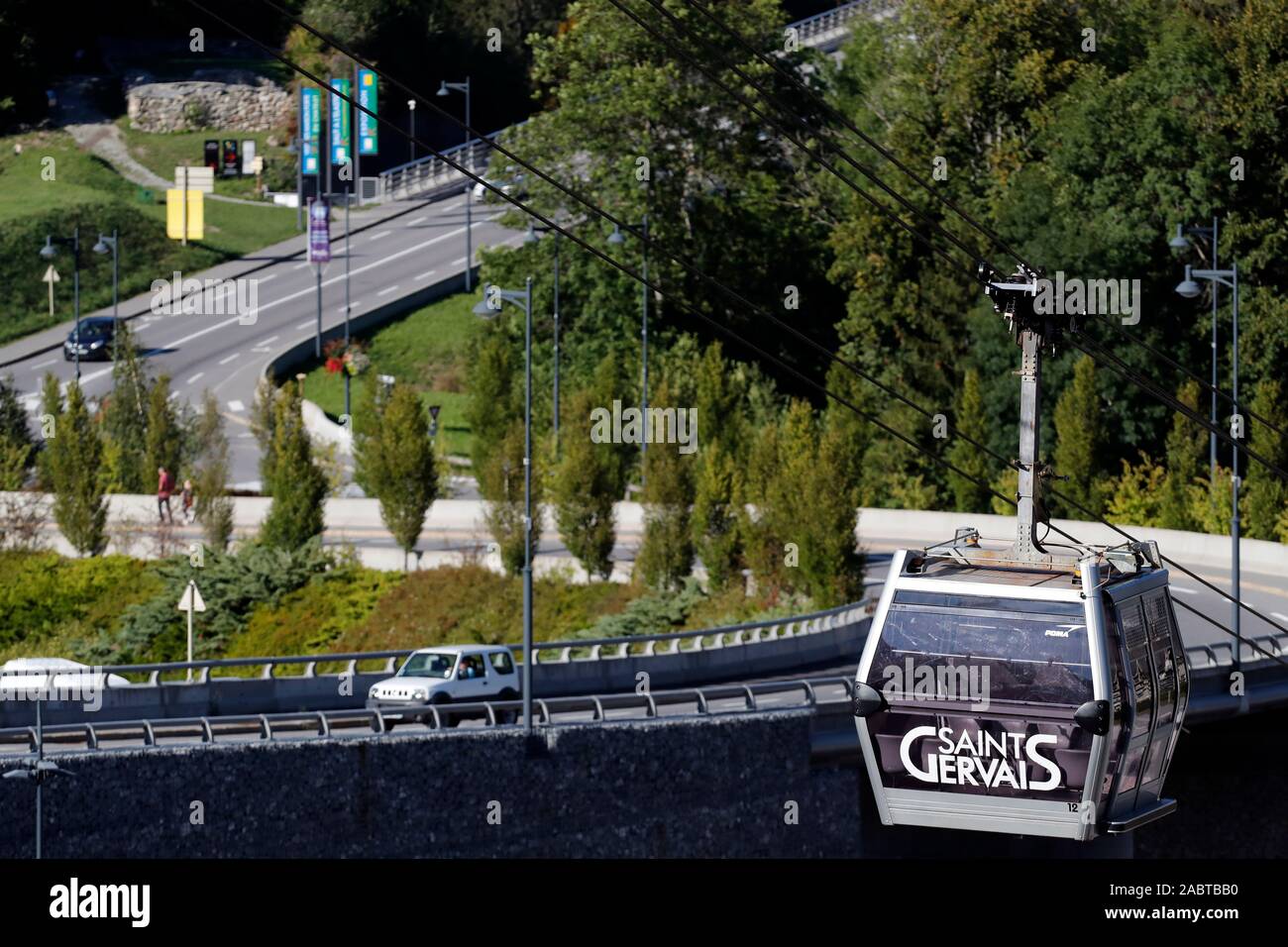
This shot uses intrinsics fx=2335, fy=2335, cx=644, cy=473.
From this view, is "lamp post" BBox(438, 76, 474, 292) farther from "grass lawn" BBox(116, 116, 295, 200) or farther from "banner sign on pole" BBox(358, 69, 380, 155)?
"grass lawn" BBox(116, 116, 295, 200)

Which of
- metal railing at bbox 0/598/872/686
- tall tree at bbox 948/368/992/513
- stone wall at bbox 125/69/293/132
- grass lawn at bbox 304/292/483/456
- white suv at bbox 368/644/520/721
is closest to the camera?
white suv at bbox 368/644/520/721

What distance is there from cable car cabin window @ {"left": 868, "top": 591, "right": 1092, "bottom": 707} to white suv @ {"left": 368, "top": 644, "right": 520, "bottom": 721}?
20409mm

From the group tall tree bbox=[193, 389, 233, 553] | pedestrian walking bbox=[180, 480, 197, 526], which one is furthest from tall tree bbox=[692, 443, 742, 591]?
pedestrian walking bbox=[180, 480, 197, 526]

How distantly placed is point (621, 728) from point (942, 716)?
1764 centimetres

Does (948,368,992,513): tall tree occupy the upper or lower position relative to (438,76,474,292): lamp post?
lower

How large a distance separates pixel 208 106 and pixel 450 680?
235 ft

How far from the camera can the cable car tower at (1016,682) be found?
20.9m

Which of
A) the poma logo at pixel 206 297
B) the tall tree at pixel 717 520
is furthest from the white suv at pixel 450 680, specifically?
the poma logo at pixel 206 297

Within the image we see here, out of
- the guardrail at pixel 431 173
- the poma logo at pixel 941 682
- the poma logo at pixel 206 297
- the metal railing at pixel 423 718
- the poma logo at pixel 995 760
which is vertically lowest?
the metal railing at pixel 423 718

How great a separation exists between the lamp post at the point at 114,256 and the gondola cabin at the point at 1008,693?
5879cm

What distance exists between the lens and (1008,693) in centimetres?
2106

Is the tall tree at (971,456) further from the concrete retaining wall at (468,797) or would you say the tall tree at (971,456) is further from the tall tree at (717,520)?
the concrete retaining wall at (468,797)

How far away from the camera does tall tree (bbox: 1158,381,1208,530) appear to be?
62594 mm

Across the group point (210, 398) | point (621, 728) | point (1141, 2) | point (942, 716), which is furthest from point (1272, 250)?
point (942, 716)
